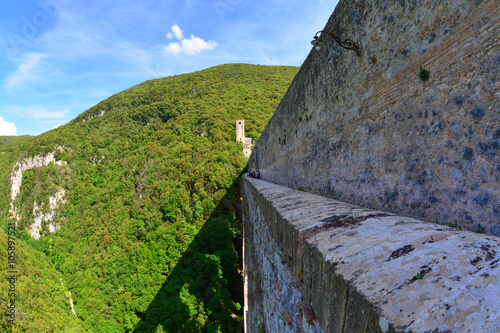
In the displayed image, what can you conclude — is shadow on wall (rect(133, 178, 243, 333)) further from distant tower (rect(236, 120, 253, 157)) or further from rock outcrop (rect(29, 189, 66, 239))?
rock outcrop (rect(29, 189, 66, 239))

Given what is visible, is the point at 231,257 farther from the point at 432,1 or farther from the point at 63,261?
the point at 63,261

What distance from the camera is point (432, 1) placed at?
1.86m

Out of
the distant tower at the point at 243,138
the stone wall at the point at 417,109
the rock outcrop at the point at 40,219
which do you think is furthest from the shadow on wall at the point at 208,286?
the rock outcrop at the point at 40,219

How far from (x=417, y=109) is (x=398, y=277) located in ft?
5.47

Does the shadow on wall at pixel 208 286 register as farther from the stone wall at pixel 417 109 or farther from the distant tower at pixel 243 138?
the stone wall at pixel 417 109

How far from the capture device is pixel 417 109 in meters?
2.03

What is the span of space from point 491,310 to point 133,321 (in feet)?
84.4

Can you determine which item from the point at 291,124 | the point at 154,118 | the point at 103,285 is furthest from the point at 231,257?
the point at 154,118

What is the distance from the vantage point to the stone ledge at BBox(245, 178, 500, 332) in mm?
678

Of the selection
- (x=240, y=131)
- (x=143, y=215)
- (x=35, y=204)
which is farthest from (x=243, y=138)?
(x=35, y=204)

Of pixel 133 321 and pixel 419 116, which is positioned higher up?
pixel 419 116

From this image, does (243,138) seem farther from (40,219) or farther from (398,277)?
(40,219)

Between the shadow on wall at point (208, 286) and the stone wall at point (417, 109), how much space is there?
15673 mm

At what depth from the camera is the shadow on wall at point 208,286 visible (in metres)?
16.1
